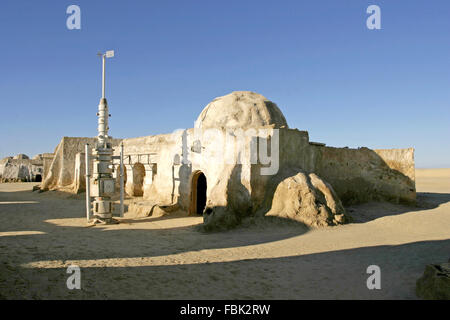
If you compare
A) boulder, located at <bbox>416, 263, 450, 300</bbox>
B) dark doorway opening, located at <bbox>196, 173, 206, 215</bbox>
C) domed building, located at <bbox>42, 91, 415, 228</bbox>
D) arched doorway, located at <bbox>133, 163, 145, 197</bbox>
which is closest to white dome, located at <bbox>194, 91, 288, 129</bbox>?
domed building, located at <bbox>42, 91, 415, 228</bbox>

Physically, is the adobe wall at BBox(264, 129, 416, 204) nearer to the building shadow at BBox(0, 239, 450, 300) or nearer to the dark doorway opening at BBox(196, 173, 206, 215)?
the dark doorway opening at BBox(196, 173, 206, 215)

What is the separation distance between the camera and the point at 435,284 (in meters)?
4.20

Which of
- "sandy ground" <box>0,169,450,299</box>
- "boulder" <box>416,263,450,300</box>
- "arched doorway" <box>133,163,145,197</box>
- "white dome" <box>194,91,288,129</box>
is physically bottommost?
"sandy ground" <box>0,169,450,299</box>

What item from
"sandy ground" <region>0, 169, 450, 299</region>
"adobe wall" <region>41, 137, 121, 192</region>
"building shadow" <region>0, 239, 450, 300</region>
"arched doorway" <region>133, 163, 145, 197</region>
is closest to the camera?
"building shadow" <region>0, 239, 450, 300</region>

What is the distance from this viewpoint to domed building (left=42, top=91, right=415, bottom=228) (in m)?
10.2

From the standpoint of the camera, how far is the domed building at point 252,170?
1017 centimetres

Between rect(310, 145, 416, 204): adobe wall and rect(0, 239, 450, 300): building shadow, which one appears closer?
rect(0, 239, 450, 300): building shadow

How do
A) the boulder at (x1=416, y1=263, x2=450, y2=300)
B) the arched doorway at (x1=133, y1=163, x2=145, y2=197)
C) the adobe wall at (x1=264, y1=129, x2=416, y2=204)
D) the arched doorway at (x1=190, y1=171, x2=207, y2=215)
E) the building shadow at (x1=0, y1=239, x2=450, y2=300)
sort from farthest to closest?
the arched doorway at (x1=133, y1=163, x2=145, y2=197), the adobe wall at (x1=264, y1=129, x2=416, y2=204), the arched doorway at (x1=190, y1=171, x2=207, y2=215), the building shadow at (x1=0, y1=239, x2=450, y2=300), the boulder at (x1=416, y1=263, x2=450, y2=300)

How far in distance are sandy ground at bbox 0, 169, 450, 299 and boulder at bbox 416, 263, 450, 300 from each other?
0.90ft

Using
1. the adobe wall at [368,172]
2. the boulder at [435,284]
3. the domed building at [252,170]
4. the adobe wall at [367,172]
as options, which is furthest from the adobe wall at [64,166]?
the boulder at [435,284]

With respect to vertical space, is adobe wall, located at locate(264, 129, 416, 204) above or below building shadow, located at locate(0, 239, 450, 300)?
above

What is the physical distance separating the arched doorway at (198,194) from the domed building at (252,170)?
0.04 metres

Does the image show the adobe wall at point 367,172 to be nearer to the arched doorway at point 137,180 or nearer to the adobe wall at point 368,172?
the adobe wall at point 368,172

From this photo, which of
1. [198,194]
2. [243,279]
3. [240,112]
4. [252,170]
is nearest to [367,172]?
[240,112]
